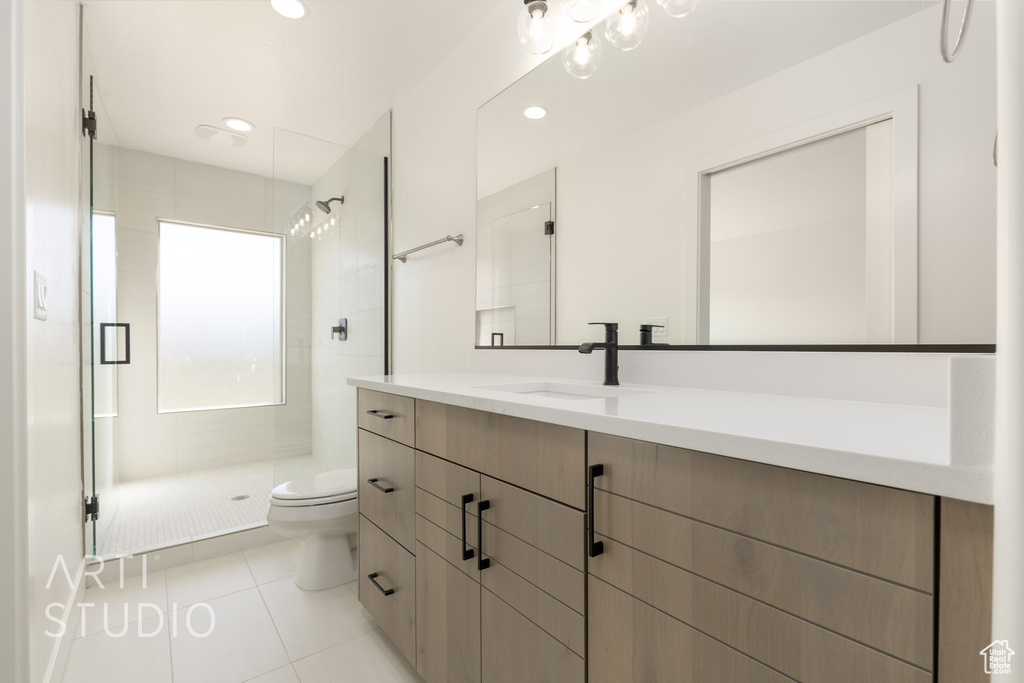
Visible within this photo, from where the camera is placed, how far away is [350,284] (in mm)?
2758

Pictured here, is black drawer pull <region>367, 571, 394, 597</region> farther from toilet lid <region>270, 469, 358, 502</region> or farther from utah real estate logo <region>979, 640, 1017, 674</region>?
utah real estate logo <region>979, 640, 1017, 674</region>

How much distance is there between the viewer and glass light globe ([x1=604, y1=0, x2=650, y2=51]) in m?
1.39

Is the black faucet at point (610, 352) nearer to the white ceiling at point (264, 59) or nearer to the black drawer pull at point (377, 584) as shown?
the black drawer pull at point (377, 584)

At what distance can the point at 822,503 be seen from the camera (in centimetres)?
57

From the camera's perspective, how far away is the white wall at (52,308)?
1.12 meters

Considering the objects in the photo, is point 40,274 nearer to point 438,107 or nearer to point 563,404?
point 563,404

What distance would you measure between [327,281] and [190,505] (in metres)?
1.67

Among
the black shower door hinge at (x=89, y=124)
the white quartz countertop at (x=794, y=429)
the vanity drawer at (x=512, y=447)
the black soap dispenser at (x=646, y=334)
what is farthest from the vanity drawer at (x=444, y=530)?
the black shower door hinge at (x=89, y=124)

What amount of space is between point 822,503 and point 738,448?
109 millimetres

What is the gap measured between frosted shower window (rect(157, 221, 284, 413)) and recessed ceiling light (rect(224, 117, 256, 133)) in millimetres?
736

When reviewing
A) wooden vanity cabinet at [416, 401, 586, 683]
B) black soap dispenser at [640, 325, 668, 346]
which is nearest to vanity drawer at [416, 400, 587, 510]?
wooden vanity cabinet at [416, 401, 586, 683]

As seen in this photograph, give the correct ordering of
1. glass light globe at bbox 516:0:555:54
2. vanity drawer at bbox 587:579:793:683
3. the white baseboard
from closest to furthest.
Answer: vanity drawer at bbox 587:579:793:683 < the white baseboard < glass light globe at bbox 516:0:555:54

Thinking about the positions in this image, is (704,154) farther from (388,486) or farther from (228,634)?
(228,634)

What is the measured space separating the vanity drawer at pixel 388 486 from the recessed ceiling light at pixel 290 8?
175 centimetres
